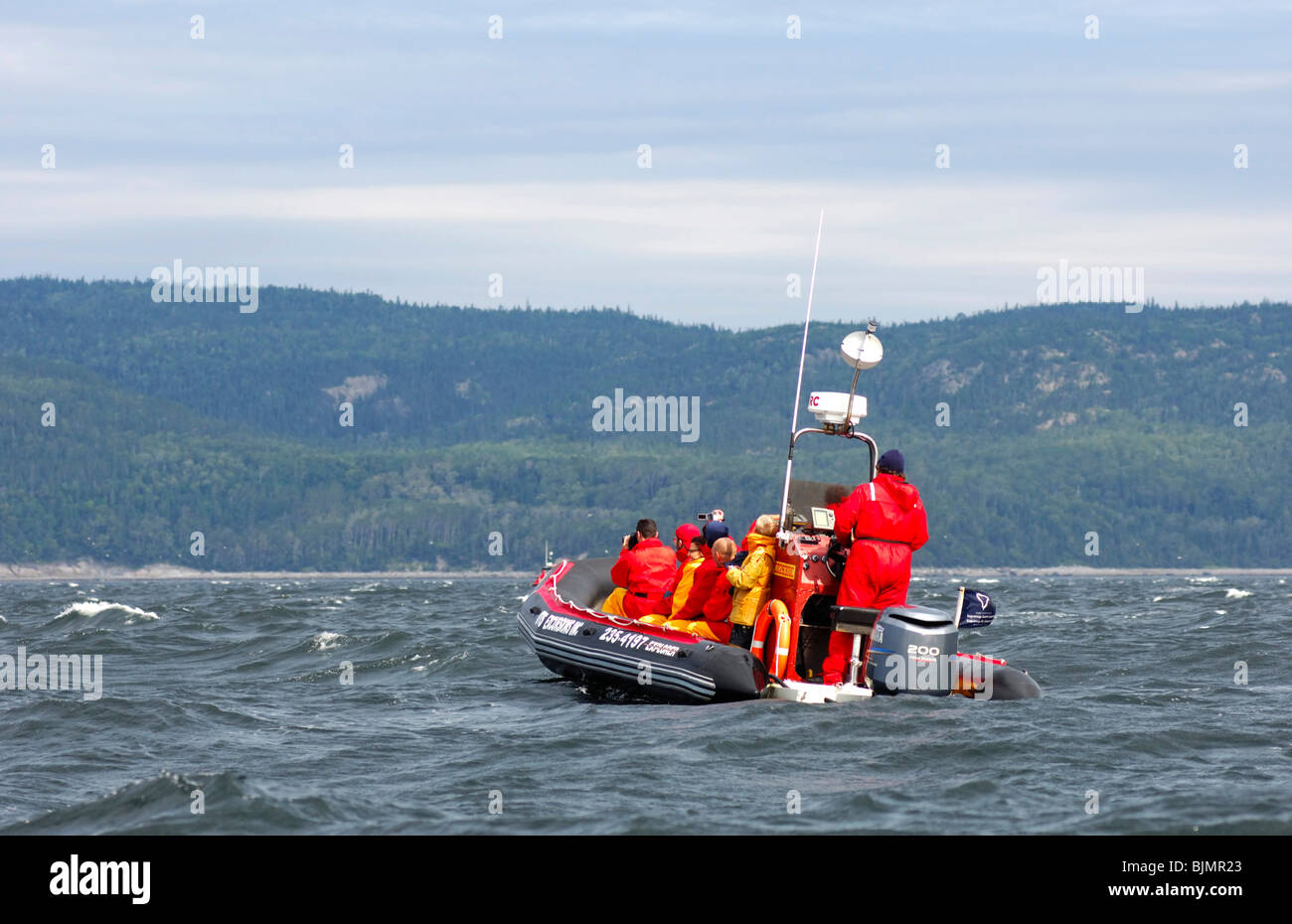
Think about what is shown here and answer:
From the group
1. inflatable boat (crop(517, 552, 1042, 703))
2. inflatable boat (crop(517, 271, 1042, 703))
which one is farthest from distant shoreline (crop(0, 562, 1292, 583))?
inflatable boat (crop(517, 271, 1042, 703))

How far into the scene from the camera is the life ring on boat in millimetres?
13523

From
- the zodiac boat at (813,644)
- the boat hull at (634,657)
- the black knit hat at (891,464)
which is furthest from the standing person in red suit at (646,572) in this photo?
the black knit hat at (891,464)

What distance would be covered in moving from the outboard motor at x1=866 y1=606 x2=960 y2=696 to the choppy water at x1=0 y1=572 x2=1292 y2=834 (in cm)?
19

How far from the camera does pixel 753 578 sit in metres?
13.7

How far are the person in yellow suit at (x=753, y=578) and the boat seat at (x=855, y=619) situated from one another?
29.1 inches

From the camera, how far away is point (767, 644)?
13734mm

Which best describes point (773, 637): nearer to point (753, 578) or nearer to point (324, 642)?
point (753, 578)

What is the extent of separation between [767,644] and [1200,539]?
6717 inches

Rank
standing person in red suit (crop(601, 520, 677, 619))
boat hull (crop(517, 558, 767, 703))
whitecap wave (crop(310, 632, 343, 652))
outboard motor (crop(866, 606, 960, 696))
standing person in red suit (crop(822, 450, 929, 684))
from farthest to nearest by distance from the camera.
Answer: whitecap wave (crop(310, 632, 343, 652))
standing person in red suit (crop(601, 520, 677, 619))
boat hull (crop(517, 558, 767, 703))
standing person in red suit (crop(822, 450, 929, 684))
outboard motor (crop(866, 606, 960, 696))

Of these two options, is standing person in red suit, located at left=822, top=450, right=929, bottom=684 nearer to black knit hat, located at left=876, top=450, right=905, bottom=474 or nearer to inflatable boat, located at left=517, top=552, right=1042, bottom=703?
black knit hat, located at left=876, top=450, right=905, bottom=474

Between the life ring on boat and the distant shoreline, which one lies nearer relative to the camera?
the life ring on boat

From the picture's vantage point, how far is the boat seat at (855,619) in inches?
517

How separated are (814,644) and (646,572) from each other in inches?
80.6
